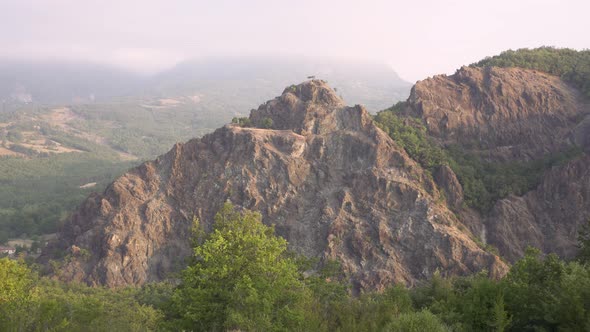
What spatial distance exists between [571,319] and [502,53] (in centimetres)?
9495

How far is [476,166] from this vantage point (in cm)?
7175

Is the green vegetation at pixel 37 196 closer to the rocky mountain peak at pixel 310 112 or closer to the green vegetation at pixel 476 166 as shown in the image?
the rocky mountain peak at pixel 310 112

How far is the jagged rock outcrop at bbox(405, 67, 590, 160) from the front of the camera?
2913 inches

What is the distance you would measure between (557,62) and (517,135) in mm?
25957

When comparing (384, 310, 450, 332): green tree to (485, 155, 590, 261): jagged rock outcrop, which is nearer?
(384, 310, 450, 332): green tree

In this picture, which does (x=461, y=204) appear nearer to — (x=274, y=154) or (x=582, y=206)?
(x=582, y=206)

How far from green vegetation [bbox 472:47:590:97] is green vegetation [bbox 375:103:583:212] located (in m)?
22.3

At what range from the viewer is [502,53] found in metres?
101

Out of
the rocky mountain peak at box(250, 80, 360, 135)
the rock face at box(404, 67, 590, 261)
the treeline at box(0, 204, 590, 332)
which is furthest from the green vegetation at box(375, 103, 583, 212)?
the treeline at box(0, 204, 590, 332)

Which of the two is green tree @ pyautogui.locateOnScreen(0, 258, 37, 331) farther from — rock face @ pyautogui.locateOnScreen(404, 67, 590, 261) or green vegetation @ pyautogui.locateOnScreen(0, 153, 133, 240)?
green vegetation @ pyautogui.locateOnScreen(0, 153, 133, 240)

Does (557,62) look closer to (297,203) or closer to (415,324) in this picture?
(297,203)

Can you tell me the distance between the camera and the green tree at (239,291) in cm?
2545

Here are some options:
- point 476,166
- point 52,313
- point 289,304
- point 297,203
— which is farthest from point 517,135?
point 52,313

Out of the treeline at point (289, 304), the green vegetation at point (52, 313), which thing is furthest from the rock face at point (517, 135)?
the green vegetation at point (52, 313)
